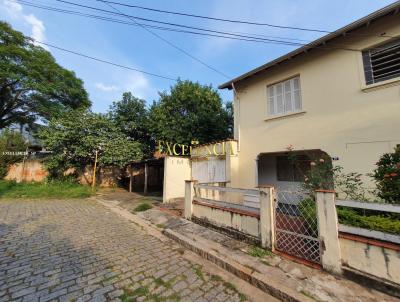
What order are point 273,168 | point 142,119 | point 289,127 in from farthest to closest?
point 142,119
point 273,168
point 289,127

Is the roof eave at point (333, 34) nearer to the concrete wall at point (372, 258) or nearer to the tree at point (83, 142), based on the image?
the concrete wall at point (372, 258)

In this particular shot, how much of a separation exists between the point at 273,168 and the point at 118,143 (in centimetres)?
1107

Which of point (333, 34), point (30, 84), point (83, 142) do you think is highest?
point (30, 84)

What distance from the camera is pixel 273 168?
32.5 ft

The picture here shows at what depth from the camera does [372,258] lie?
2.97 m

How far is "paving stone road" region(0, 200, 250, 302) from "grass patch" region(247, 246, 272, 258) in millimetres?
973

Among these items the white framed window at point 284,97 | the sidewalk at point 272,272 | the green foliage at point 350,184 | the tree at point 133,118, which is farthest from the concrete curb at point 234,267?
the tree at point 133,118

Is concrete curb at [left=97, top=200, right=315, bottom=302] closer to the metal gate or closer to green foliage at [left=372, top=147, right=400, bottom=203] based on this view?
the metal gate

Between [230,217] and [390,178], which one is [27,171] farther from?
[390,178]

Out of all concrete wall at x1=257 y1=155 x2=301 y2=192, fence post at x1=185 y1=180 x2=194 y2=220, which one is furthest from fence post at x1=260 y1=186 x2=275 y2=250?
concrete wall at x1=257 y1=155 x2=301 y2=192

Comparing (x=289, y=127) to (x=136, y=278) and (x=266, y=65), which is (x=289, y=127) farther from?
(x=136, y=278)

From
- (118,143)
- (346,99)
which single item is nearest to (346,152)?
(346,99)

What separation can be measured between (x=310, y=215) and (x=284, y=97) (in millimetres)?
4983

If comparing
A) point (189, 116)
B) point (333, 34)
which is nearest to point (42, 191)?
point (189, 116)
